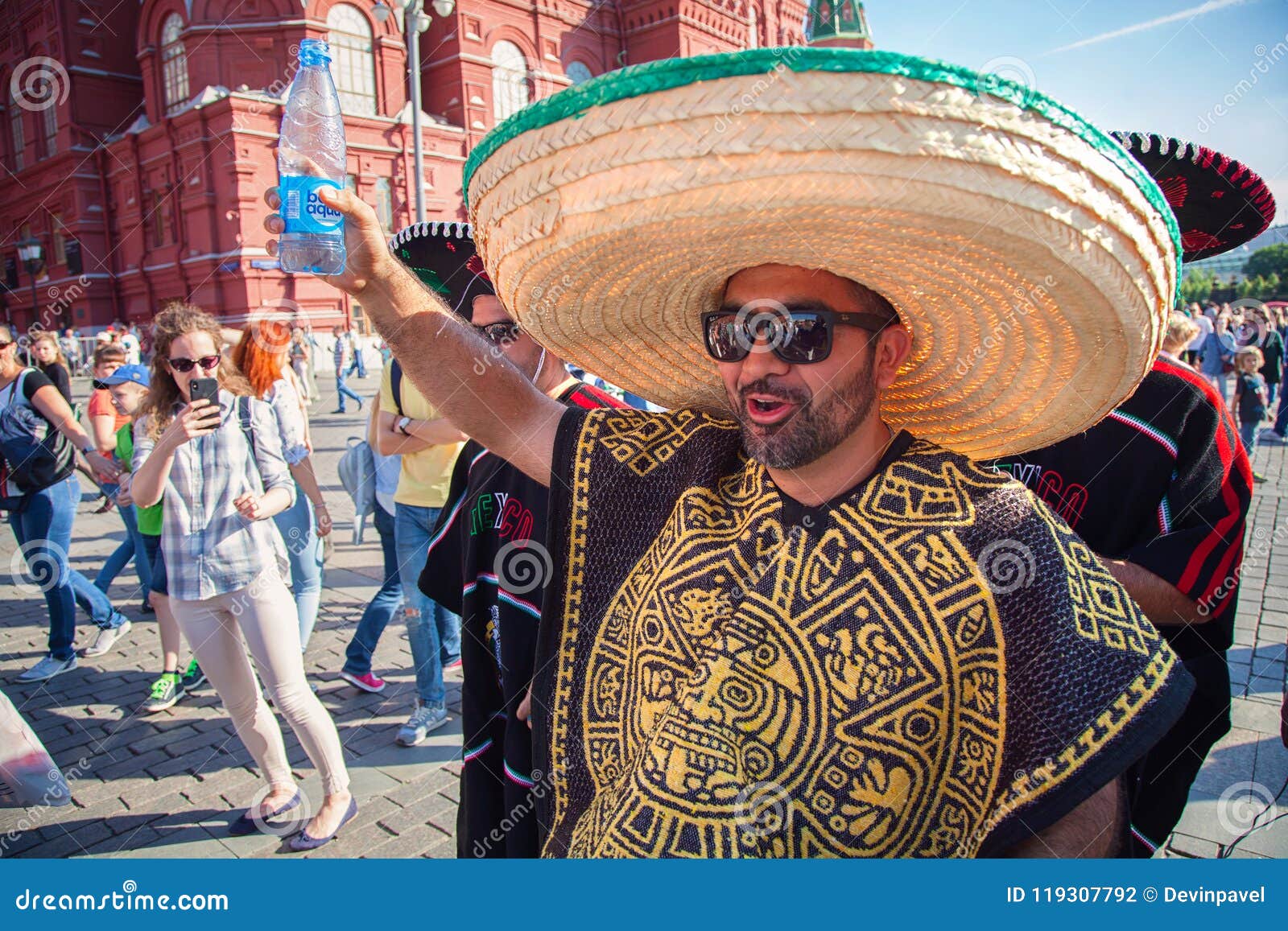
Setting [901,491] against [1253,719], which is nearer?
[901,491]

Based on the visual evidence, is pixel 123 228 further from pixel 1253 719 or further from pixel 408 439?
pixel 1253 719

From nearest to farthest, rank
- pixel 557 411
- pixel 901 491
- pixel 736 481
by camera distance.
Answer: pixel 901 491, pixel 736 481, pixel 557 411

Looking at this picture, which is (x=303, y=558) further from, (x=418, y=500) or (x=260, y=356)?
(x=260, y=356)

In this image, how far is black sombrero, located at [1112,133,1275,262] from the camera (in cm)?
215

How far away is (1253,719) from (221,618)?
4863 millimetres

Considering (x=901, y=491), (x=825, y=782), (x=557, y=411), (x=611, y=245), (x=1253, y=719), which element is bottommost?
(x=1253, y=719)

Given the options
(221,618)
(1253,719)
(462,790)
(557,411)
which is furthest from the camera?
(1253,719)

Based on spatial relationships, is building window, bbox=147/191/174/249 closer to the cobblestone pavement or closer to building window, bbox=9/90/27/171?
building window, bbox=9/90/27/171

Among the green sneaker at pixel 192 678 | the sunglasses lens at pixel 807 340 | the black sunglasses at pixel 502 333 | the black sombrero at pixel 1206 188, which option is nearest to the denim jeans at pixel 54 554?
the green sneaker at pixel 192 678

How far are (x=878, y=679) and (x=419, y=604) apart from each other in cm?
335

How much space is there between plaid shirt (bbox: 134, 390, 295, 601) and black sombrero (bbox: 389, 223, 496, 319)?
121 centimetres

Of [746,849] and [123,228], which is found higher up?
[123,228]

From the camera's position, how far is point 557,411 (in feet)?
6.84

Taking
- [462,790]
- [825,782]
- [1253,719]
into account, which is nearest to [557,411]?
[825,782]
